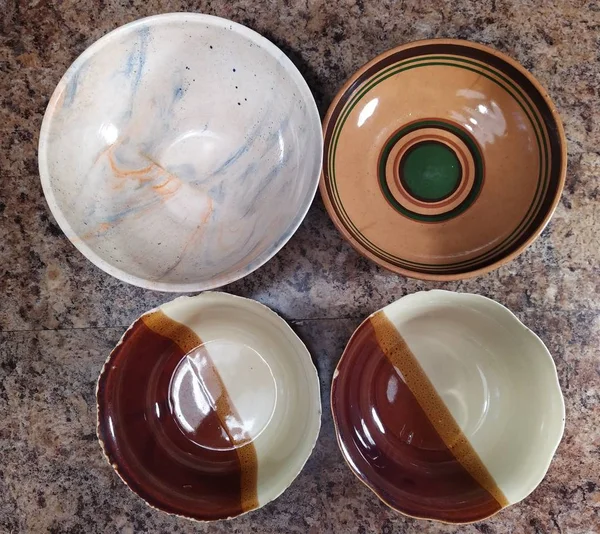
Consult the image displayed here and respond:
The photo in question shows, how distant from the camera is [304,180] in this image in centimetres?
88

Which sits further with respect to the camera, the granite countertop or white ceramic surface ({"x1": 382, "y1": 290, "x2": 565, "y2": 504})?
the granite countertop

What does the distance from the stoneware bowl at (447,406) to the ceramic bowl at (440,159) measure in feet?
0.37

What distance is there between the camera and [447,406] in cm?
100

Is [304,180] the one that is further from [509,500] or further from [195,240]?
[509,500]

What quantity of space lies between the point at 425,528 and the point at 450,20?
1.00 meters

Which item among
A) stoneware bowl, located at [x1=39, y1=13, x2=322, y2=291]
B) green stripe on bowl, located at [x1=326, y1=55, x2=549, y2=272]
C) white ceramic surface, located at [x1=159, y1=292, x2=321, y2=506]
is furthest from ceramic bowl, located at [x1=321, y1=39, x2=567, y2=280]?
white ceramic surface, located at [x1=159, y1=292, x2=321, y2=506]

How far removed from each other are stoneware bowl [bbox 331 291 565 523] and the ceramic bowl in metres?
0.11

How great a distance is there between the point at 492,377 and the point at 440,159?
43 cm

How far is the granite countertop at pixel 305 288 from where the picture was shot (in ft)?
3.33

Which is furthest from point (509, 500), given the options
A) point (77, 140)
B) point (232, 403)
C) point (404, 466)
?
point (77, 140)

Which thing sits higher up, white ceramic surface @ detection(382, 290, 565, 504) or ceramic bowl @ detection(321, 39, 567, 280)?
ceramic bowl @ detection(321, 39, 567, 280)

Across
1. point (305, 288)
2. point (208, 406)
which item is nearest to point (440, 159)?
point (305, 288)

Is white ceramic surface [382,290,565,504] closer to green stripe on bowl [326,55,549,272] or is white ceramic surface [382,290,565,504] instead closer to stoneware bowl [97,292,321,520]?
green stripe on bowl [326,55,549,272]

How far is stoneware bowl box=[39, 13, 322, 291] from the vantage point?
88cm
